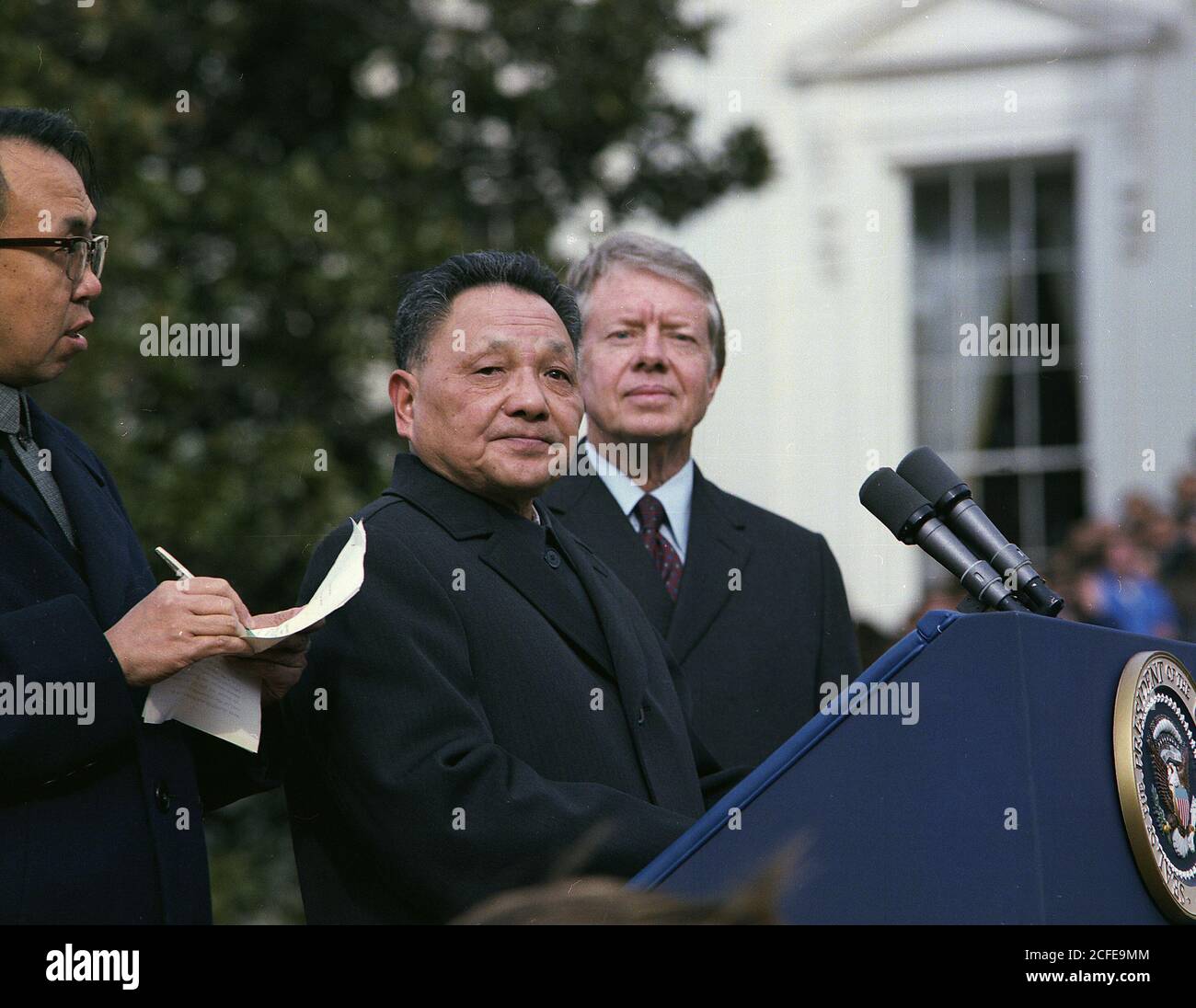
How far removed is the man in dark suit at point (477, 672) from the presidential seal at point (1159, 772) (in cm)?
62

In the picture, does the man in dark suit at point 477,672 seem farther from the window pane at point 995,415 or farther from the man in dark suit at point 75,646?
the window pane at point 995,415

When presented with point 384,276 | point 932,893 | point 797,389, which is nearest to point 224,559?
point 384,276

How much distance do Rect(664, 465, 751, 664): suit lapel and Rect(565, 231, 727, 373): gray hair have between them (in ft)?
1.05

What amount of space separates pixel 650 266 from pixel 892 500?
132 cm

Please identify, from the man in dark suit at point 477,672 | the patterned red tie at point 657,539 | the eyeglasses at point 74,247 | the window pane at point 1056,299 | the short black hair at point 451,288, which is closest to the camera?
the man in dark suit at point 477,672

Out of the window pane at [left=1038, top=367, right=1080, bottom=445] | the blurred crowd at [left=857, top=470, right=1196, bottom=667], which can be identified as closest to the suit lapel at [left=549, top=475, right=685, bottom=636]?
the blurred crowd at [left=857, top=470, right=1196, bottom=667]

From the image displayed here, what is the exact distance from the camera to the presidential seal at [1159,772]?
2.38 m

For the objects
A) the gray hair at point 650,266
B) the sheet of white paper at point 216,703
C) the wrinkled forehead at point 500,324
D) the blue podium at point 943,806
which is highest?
the gray hair at point 650,266

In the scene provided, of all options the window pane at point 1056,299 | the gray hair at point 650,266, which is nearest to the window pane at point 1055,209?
the window pane at point 1056,299

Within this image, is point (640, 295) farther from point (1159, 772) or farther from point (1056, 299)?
point (1056, 299)

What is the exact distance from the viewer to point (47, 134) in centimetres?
278

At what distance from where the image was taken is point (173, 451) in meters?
7.18

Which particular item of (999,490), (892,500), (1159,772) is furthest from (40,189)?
(999,490)

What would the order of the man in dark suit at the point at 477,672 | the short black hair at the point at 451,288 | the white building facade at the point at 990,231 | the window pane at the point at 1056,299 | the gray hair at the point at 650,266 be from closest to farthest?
the man in dark suit at the point at 477,672 → the short black hair at the point at 451,288 → the gray hair at the point at 650,266 → the white building facade at the point at 990,231 → the window pane at the point at 1056,299
